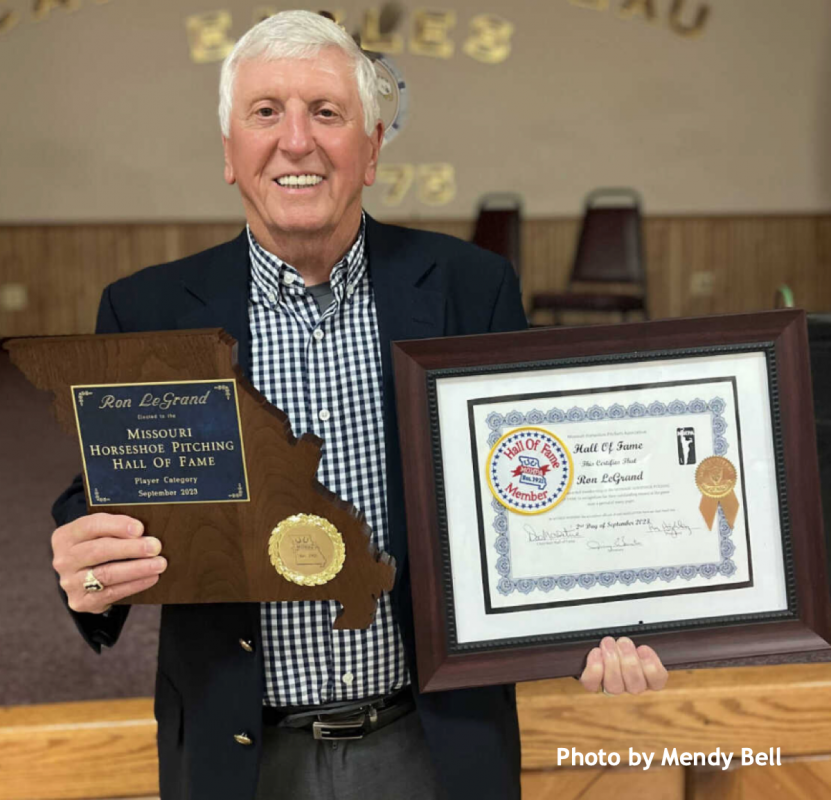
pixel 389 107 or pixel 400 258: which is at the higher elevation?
pixel 389 107

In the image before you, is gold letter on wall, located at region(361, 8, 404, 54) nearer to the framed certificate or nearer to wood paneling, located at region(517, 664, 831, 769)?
wood paneling, located at region(517, 664, 831, 769)

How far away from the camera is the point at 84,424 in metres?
1.06

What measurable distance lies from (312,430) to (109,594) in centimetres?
33

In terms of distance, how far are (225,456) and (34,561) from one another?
2535mm

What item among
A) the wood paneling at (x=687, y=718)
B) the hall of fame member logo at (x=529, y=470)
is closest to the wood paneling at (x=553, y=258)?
the wood paneling at (x=687, y=718)

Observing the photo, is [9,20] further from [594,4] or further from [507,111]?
[594,4]

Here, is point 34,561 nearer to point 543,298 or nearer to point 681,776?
point 681,776

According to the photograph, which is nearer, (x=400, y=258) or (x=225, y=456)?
(x=225, y=456)

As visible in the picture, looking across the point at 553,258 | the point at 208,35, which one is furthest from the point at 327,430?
the point at 553,258

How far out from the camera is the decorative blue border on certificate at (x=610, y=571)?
1.14 metres

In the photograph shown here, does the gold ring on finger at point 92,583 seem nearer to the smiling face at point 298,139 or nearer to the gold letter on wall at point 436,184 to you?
the smiling face at point 298,139

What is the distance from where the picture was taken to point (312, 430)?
123cm

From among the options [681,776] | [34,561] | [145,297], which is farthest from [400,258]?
[34,561]
